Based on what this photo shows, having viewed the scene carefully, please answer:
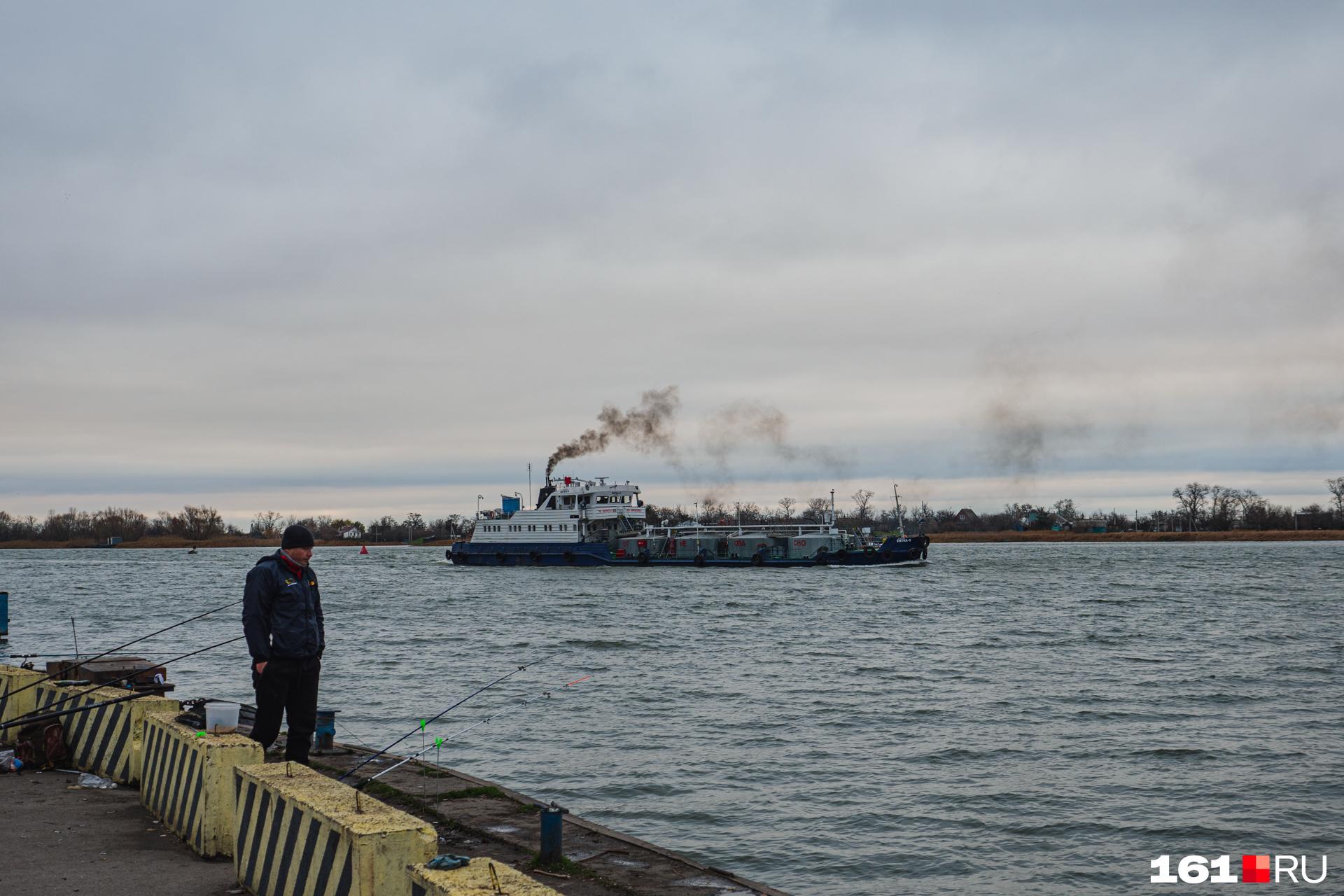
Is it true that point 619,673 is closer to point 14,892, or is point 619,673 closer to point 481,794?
point 481,794

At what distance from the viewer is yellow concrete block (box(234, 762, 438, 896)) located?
4.59 m

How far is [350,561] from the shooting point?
11731cm

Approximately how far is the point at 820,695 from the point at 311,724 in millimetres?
13291

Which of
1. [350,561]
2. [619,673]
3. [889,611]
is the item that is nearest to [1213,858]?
[619,673]

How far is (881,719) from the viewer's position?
17234 millimetres

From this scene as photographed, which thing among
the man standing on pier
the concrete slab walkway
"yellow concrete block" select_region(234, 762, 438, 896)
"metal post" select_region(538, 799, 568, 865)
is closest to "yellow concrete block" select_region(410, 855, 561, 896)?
"yellow concrete block" select_region(234, 762, 438, 896)

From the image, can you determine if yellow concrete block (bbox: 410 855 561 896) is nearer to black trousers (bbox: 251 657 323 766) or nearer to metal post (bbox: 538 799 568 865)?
metal post (bbox: 538 799 568 865)

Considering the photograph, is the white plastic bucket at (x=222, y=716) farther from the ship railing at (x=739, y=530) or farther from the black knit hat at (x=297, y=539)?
Answer: the ship railing at (x=739, y=530)

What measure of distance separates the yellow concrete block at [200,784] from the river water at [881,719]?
187 inches

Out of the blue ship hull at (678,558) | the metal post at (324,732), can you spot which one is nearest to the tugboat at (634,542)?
the blue ship hull at (678,558)

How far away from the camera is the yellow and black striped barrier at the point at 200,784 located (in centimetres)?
654

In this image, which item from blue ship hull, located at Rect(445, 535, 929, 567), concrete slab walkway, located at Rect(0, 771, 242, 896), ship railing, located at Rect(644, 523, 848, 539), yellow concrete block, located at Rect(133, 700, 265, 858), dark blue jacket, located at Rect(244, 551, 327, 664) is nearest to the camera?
concrete slab walkway, located at Rect(0, 771, 242, 896)

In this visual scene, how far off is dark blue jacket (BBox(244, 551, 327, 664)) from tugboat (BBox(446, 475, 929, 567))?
60.4 metres

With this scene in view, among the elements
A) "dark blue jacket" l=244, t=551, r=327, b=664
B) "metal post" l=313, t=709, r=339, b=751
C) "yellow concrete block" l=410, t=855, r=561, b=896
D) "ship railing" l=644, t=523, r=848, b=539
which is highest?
"dark blue jacket" l=244, t=551, r=327, b=664
